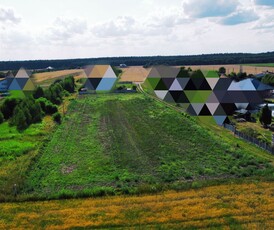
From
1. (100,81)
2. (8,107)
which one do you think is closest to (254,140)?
(8,107)

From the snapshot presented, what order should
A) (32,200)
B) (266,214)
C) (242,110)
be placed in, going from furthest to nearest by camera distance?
(242,110) < (32,200) < (266,214)

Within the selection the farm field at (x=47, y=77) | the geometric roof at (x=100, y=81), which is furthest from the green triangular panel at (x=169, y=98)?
the farm field at (x=47, y=77)

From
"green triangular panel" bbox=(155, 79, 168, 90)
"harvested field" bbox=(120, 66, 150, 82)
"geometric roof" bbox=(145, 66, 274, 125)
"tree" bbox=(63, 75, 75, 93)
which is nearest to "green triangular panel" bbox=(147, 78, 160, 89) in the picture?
"green triangular panel" bbox=(155, 79, 168, 90)

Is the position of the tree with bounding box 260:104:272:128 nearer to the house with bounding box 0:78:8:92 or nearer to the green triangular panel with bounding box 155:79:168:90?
the green triangular panel with bounding box 155:79:168:90

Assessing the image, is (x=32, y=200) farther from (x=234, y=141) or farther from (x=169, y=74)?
(x=169, y=74)

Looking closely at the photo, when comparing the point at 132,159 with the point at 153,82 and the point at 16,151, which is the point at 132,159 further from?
the point at 153,82

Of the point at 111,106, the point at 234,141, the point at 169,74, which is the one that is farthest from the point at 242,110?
the point at 169,74
